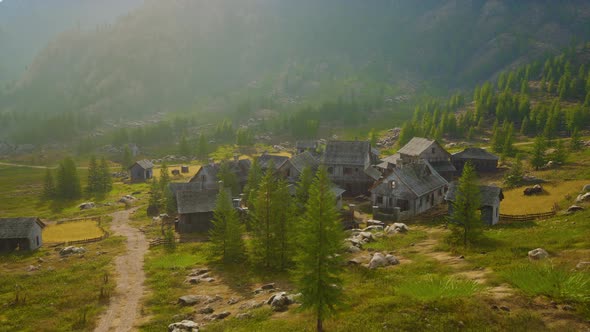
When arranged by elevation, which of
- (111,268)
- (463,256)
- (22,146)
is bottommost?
(111,268)

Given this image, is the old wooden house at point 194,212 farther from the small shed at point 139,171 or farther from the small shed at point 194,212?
the small shed at point 139,171

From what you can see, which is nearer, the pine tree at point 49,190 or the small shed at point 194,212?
the small shed at point 194,212

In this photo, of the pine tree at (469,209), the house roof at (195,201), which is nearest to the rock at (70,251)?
the house roof at (195,201)

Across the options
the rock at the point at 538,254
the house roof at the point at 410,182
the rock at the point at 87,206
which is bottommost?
the rock at the point at 87,206

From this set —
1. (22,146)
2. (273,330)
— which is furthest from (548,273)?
(22,146)

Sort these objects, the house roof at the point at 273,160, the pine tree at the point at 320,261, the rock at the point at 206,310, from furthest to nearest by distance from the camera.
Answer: the house roof at the point at 273,160
the rock at the point at 206,310
the pine tree at the point at 320,261

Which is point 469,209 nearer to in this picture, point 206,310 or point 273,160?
point 206,310

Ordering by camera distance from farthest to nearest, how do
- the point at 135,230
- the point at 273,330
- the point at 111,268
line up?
1. the point at 135,230
2. the point at 111,268
3. the point at 273,330

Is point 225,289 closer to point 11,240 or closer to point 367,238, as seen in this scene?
point 367,238
